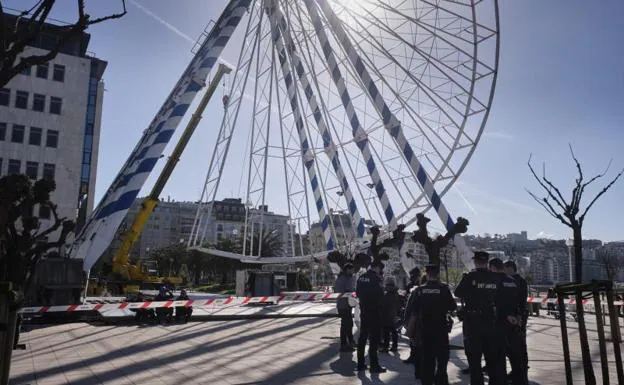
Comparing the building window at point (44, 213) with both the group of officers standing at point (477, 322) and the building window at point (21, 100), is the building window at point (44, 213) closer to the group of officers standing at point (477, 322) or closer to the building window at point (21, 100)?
the building window at point (21, 100)

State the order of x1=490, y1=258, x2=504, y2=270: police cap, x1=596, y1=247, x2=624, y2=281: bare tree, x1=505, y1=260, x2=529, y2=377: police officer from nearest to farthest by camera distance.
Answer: x1=505, y1=260, x2=529, y2=377: police officer
x1=490, y1=258, x2=504, y2=270: police cap
x1=596, y1=247, x2=624, y2=281: bare tree

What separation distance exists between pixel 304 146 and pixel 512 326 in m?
21.0

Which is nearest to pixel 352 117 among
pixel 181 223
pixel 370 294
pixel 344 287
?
pixel 344 287

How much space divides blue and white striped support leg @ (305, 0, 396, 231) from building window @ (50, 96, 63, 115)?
38444mm

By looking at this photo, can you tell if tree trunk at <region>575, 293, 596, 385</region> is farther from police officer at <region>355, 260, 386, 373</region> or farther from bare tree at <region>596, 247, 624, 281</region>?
bare tree at <region>596, 247, 624, 281</region>

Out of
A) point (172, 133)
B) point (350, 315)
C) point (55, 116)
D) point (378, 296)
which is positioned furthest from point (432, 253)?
point (55, 116)

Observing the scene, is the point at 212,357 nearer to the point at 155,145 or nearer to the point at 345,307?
the point at 345,307

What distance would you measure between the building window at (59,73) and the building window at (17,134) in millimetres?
6198

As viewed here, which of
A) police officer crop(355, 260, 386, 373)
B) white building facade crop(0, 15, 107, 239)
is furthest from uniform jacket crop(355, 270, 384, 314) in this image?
white building facade crop(0, 15, 107, 239)

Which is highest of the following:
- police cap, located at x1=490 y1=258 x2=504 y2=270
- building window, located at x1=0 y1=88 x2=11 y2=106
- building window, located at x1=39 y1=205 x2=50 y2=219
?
building window, located at x1=0 y1=88 x2=11 y2=106

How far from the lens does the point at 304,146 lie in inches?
1087

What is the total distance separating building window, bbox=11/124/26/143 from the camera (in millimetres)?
48781

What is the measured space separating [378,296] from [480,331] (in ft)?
8.78

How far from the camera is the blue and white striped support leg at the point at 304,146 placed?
999 inches
